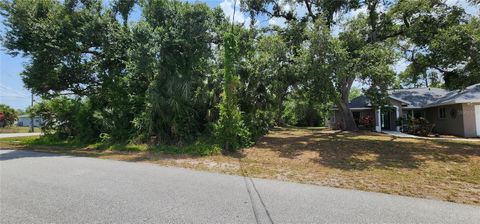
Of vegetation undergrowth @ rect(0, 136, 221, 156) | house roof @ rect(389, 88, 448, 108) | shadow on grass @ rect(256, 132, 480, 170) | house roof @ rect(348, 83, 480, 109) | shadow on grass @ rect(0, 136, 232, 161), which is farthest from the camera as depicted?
house roof @ rect(389, 88, 448, 108)

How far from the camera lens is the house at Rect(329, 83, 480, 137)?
18.0 meters

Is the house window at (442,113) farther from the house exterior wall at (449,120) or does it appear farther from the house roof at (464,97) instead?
the house roof at (464,97)

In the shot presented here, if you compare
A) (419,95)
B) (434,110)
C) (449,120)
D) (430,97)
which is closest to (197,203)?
(449,120)

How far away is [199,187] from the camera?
598 cm

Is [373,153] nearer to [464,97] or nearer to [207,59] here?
[207,59]

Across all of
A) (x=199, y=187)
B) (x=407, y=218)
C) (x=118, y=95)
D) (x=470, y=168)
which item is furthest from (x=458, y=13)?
(x=118, y=95)

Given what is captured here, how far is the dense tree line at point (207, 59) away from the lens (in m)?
12.7

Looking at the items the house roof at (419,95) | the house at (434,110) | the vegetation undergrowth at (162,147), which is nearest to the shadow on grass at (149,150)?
the vegetation undergrowth at (162,147)

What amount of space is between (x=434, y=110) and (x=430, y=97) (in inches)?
Answer: 59.7

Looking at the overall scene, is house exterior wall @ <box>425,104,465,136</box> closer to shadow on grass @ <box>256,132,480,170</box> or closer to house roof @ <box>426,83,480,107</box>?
house roof @ <box>426,83,480,107</box>

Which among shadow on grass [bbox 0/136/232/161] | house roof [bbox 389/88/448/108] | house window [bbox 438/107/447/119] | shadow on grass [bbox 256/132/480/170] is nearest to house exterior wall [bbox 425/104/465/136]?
house window [bbox 438/107/447/119]

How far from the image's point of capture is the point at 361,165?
884cm

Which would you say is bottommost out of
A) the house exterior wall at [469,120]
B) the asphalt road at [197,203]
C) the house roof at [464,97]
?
the asphalt road at [197,203]

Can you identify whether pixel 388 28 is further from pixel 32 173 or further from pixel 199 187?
pixel 32 173
